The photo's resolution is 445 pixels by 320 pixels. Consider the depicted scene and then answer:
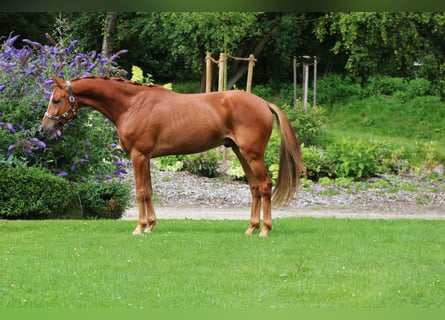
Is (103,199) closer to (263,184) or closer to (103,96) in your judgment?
(103,96)

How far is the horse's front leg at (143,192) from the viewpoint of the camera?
7992 millimetres

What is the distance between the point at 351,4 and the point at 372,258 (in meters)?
6.03

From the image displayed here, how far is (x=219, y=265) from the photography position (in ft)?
20.2

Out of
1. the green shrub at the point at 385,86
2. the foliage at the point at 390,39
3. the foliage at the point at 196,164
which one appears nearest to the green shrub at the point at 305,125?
the foliage at the point at 390,39

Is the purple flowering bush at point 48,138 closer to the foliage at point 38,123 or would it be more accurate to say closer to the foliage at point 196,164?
the foliage at point 38,123

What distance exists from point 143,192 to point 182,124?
3.23ft

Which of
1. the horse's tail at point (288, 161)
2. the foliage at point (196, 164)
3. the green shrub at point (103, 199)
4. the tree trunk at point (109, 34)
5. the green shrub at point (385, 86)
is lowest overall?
the foliage at point (196, 164)

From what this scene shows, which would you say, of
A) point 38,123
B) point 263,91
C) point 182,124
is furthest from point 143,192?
point 263,91

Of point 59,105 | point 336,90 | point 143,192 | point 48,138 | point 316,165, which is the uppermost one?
point 59,105

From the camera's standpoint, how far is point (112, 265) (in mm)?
6141

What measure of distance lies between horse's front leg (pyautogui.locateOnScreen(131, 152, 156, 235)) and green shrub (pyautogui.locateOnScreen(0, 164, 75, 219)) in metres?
2.06

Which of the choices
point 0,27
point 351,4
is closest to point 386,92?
point 0,27

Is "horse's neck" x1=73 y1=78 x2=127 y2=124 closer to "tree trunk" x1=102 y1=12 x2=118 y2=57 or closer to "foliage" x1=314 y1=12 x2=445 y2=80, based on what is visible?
"foliage" x1=314 y1=12 x2=445 y2=80

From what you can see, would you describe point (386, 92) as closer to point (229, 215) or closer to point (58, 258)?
point (229, 215)
